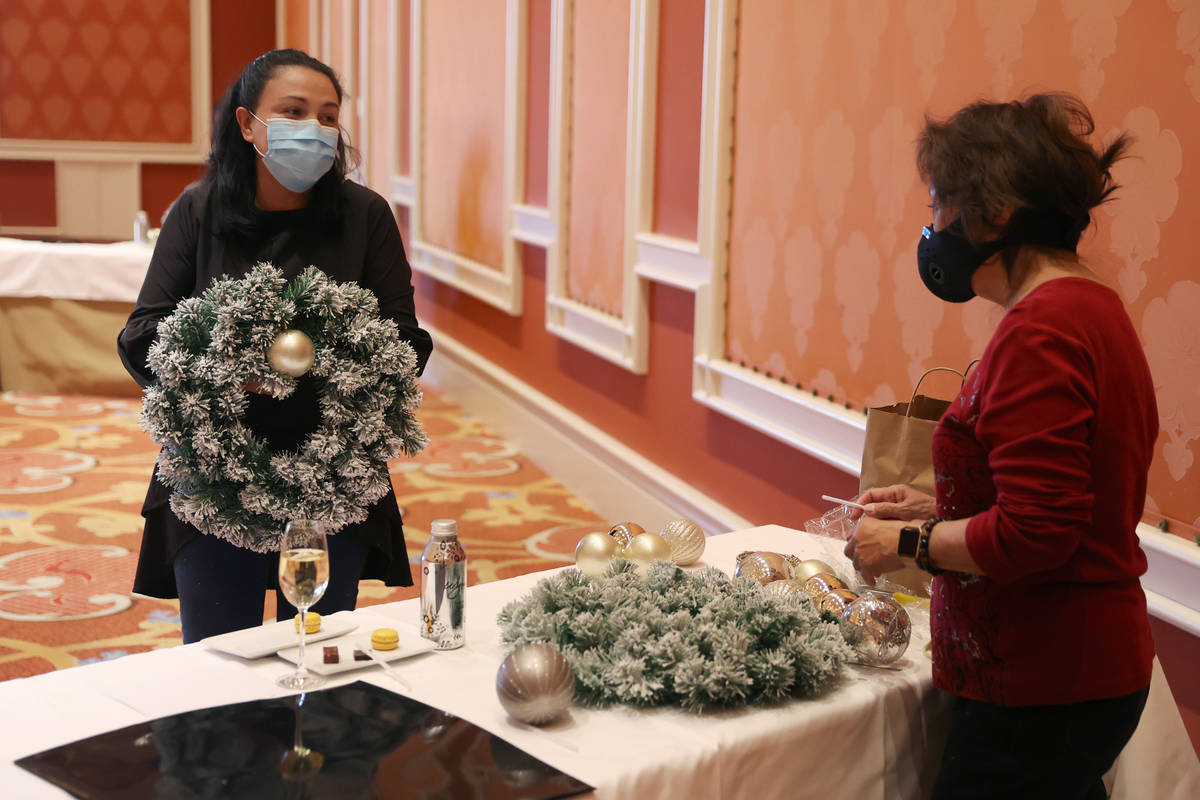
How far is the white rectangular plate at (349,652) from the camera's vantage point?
167 centimetres

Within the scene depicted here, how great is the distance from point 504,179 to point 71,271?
2.42 m

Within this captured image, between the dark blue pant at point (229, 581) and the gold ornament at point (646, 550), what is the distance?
0.50m

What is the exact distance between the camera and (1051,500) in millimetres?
1345

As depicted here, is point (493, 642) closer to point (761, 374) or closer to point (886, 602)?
point (886, 602)

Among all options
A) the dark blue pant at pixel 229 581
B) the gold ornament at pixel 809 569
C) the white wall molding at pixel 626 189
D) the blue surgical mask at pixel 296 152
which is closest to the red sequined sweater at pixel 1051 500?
the gold ornament at pixel 809 569

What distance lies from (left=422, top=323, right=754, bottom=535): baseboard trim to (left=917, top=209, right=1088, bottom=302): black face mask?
2389mm

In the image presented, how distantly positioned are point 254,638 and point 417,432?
1.60 ft

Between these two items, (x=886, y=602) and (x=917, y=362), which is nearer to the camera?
(x=886, y=602)

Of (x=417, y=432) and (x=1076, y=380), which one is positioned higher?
(x=1076, y=380)

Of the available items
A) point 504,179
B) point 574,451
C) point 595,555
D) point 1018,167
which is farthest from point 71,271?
point 1018,167

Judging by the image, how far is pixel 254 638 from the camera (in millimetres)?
1747

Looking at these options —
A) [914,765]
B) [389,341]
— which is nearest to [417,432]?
[389,341]

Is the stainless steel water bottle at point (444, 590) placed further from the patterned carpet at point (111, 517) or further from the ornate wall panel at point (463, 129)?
the ornate wall panel at point (463, 129)

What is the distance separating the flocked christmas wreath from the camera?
158 cm
